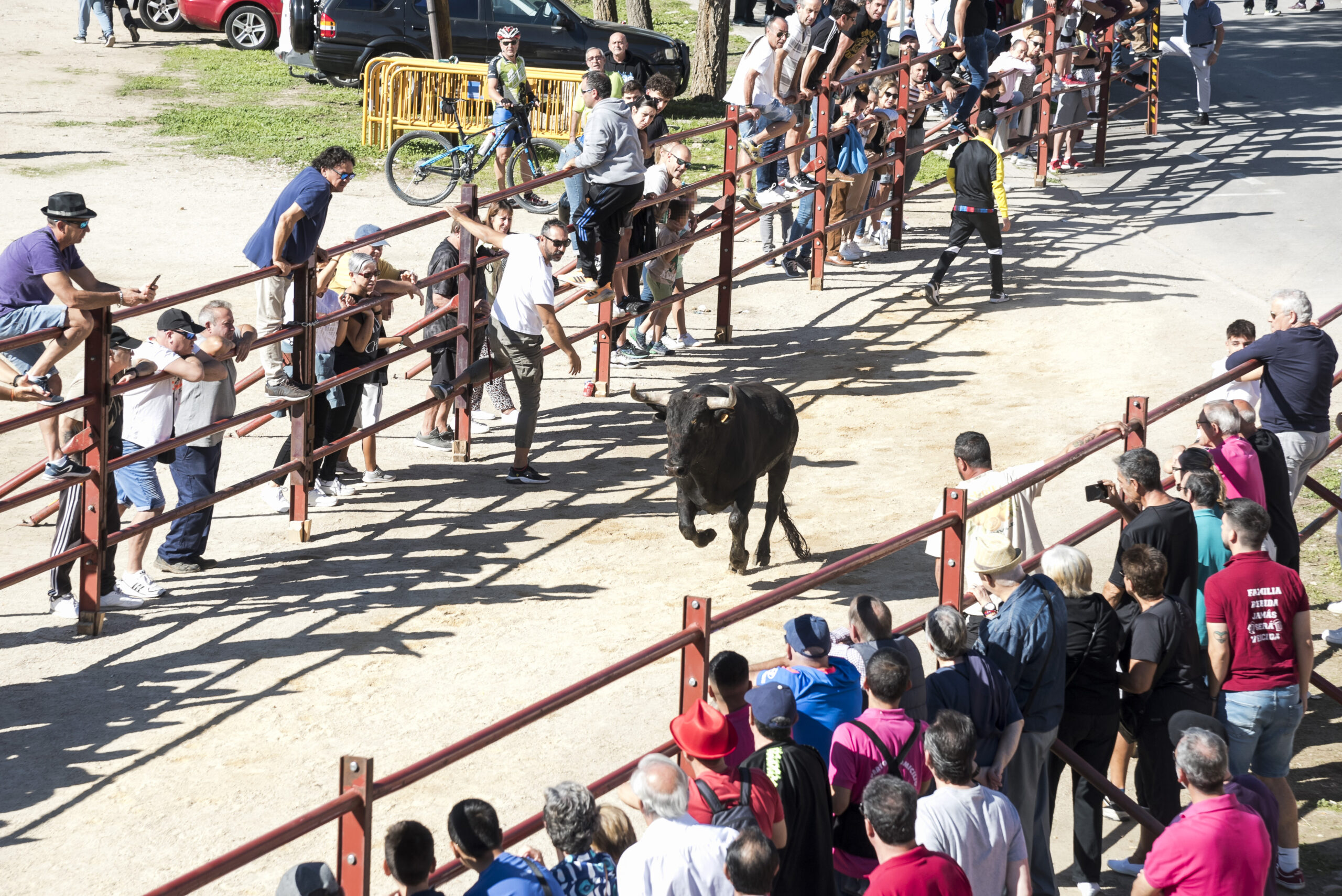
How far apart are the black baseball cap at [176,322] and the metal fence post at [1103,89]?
1517 centimetres

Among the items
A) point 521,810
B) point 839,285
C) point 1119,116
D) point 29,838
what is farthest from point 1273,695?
point 1119,116

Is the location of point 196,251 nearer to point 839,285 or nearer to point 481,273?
point 481,273

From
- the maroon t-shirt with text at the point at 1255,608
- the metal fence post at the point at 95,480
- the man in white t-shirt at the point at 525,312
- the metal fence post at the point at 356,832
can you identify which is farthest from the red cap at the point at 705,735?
the man in white t-shirt at the point at 525,312

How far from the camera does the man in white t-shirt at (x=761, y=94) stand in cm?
1539

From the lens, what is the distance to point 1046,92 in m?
19.2

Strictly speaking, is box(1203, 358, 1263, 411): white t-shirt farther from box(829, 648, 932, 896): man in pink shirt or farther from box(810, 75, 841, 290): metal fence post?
box(810, 75, 841, 290): metal fence post

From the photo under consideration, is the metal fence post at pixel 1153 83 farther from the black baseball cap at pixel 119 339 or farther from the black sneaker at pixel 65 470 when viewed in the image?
the black sneaker at pixel 65 470

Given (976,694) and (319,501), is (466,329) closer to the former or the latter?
(319,501)

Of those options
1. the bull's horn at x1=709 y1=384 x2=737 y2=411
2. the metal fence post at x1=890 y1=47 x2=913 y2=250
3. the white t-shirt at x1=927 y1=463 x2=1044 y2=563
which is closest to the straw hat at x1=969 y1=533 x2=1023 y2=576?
the white t-shirt at x1=927 y1=463 x2=1044 y2=563

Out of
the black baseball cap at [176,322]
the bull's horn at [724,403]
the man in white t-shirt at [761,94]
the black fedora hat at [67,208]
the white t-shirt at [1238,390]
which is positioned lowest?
the bull's horn at [724,403]

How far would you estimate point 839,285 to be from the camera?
52.6ft

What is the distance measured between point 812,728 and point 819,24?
39.4 ft

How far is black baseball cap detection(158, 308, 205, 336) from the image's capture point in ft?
29.3

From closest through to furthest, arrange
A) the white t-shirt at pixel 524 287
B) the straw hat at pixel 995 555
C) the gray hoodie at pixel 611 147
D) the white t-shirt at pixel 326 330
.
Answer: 1. the straw hat at pixel 995 555
2. the white t-shirt at pixel 326 330
3. the white t-shirt at pixel 524 287
4. the gray hoodie at pixel 611 147
